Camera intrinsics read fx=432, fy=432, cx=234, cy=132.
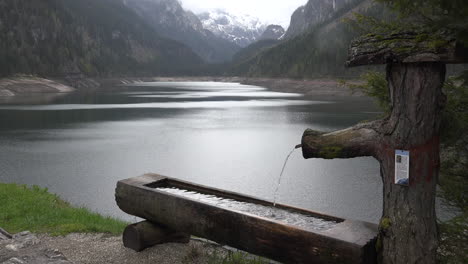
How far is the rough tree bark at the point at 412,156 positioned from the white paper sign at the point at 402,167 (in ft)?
0.18

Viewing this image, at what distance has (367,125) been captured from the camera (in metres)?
5.64

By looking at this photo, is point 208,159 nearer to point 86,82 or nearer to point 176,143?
point 176,143

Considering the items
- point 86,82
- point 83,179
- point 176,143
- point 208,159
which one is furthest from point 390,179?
point 86,82

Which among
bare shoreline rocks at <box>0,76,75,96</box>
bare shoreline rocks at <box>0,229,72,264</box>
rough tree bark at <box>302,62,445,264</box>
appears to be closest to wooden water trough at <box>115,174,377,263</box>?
rough tree bark at <box>302,62,445,264</box>

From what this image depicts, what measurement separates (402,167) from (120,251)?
219 inches

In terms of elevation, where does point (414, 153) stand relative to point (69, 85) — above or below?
above

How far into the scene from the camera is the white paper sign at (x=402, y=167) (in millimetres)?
5152

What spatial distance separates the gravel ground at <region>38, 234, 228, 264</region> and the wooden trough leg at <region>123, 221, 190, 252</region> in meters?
0.16

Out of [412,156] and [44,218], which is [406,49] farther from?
[44,218]

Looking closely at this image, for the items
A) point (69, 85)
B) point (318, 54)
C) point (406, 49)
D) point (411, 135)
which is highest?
point (318, 54)

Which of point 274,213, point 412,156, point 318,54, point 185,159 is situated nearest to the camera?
point 412,156

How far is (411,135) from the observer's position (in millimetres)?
5145

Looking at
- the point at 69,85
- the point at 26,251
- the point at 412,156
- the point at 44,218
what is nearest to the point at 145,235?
the point at 26,251

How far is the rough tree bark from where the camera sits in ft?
16.6
